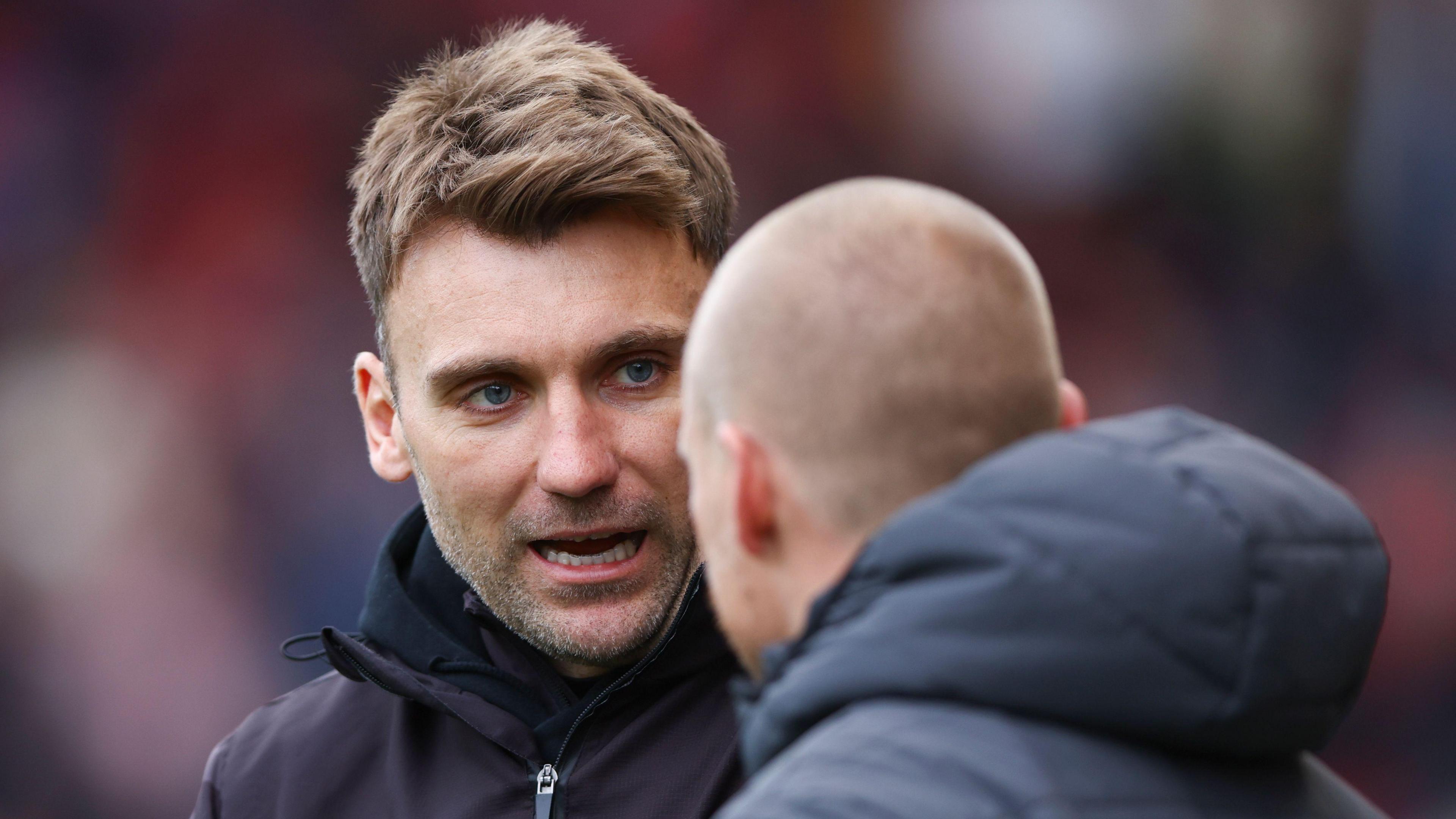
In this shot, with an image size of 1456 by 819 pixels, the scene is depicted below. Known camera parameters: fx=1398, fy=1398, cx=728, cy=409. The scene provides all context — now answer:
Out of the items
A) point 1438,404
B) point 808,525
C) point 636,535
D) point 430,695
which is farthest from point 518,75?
point 1438,404

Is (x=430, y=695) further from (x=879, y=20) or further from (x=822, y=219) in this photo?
(x=879, y=20)

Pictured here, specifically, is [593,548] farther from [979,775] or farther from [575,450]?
[979,775]

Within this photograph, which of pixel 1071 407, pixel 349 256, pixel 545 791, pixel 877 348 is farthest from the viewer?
pixel 349 256

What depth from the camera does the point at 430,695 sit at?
192 centimetres

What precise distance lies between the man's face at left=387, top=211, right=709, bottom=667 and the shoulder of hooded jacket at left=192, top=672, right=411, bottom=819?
0.26 m

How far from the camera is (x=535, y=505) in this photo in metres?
1.97

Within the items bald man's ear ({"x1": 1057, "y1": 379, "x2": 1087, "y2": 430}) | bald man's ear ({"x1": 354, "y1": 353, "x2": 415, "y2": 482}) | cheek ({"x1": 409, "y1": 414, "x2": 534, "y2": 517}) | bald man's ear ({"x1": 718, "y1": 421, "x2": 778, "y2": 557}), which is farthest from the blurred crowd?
bald man's ear ({"x1": 718, "y1": 421, "x2": 778, "y2": 557})

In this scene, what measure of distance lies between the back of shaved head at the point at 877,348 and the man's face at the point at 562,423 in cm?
67

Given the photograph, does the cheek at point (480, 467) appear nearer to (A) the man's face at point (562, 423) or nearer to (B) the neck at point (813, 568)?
(A) the man's face at point (562, 423)

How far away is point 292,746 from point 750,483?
3.72ft

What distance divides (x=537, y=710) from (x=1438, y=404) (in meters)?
4.09

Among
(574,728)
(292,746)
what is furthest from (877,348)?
(292,746)

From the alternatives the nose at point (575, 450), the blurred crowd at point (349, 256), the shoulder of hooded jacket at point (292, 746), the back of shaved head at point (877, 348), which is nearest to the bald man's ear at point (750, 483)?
the back of shaved head at point (877, 348)

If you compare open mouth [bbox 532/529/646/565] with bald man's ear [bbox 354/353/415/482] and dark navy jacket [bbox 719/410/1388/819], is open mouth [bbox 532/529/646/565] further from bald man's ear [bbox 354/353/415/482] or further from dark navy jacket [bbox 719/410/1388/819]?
dark navy jacket [bbox 719/410/1388/819]
